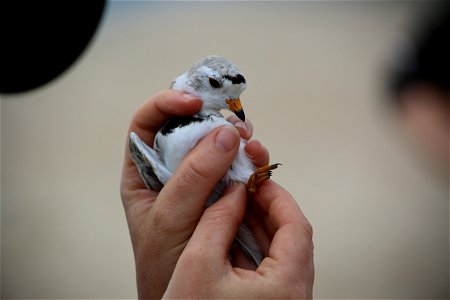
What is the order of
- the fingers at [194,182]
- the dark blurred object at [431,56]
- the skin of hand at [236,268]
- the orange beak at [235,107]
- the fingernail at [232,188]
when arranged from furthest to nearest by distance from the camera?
the dark blurred object at [431,56]
the orange beak at [235,107]
the fingernail at [232,188]
the fingers at [194,182]
the skin of hand at [236,268]

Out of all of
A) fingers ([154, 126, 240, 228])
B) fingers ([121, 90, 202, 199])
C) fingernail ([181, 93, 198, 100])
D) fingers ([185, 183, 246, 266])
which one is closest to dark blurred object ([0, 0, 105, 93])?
fingers ([121, 90, 202, 199])

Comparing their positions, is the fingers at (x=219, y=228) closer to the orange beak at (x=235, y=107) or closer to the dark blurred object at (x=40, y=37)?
the orange beak at (x=235, y=107)

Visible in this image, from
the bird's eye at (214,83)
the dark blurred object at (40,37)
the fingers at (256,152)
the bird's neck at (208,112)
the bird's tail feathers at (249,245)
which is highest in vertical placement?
the dark blurred object at (40,37)

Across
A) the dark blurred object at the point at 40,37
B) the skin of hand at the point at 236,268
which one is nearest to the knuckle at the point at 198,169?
the skin of hand at the point at 236,268

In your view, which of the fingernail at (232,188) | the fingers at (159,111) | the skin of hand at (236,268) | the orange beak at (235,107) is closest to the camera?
the skin of hand at (236,268)

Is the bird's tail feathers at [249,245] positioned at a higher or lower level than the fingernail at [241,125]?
lower

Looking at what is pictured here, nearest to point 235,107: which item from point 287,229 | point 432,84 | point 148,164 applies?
point 148,164
